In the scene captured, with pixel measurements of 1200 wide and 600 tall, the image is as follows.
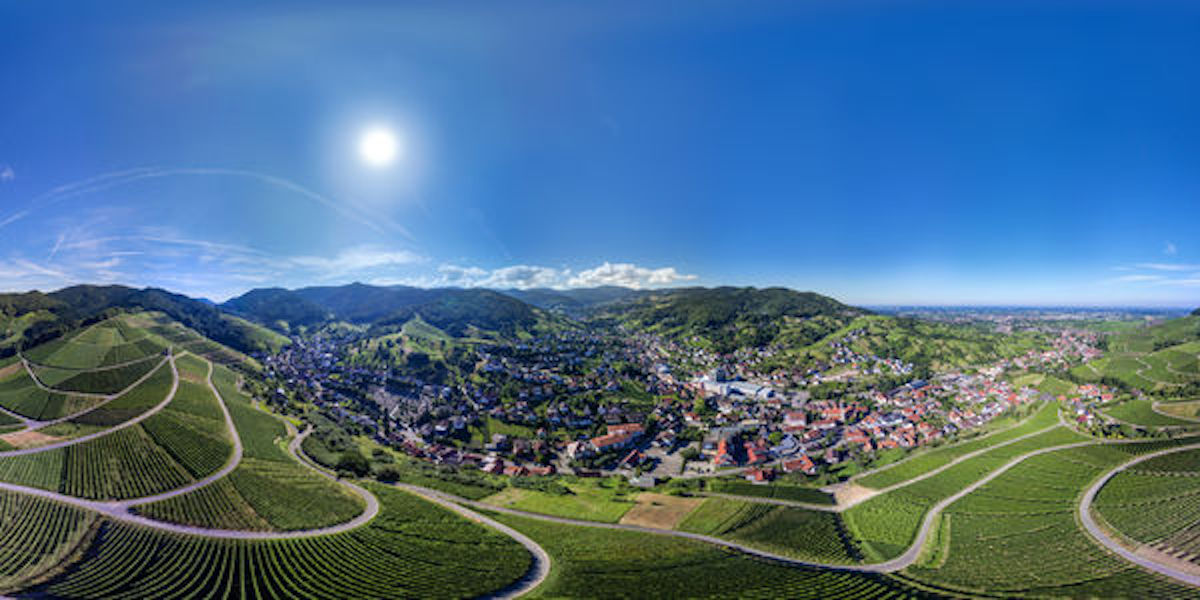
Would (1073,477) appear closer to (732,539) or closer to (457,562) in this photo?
(732,539)

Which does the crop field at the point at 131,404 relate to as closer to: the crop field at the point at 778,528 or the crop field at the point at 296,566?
the crop field at the point at 296,566

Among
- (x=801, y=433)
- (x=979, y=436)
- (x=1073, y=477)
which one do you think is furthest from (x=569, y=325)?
(x=1073, y=477)

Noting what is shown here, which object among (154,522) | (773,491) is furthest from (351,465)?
(773,491)

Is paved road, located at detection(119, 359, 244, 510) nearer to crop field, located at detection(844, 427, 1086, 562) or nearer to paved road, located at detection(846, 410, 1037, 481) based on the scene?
crop field, located at detection(844, 427, 1086, 562)

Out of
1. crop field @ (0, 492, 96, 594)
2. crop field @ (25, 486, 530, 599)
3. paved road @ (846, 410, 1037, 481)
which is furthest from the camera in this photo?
paved road @ (846, 410, 1037, 481)

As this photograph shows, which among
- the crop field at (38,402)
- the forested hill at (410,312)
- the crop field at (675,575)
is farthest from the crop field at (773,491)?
the forested hill at (410,312)

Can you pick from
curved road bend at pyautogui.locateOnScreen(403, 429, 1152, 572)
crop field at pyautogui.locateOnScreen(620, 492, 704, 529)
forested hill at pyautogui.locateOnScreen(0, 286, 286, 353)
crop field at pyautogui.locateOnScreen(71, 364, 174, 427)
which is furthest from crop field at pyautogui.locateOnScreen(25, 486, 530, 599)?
forested hill at pyautogui.locateOnScreen(0, 286, 286, 353)
